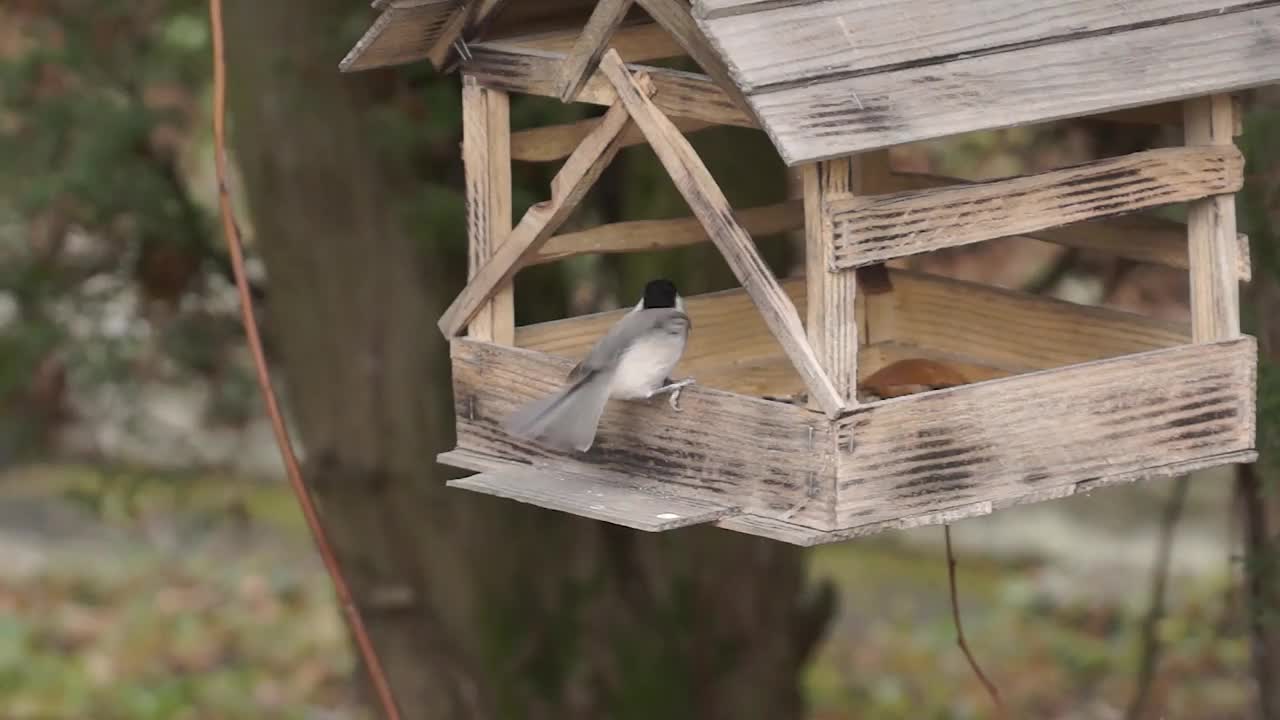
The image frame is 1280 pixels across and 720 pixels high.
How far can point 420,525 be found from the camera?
4.76 metres

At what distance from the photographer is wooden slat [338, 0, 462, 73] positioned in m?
2.79

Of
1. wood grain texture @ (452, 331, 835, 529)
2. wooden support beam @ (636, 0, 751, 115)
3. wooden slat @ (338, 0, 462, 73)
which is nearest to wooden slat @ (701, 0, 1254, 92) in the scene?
wooden support beam @ (636, 0, 751, 115)

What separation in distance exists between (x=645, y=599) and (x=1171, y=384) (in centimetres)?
257

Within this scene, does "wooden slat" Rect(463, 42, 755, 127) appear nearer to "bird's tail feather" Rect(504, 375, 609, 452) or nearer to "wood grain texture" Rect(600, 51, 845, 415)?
"wood grain texture" Rect(600, 51, 845, 415)

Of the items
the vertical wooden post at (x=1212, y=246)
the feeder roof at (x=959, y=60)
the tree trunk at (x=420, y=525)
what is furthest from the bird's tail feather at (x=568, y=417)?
the tree trunk at (x=420, y=525)

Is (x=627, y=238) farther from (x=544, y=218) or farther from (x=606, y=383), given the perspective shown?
(x=606, y=383)

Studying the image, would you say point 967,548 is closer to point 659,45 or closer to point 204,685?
point 204,685

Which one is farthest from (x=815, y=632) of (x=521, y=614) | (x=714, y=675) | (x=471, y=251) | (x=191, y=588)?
(x=191, y=588)

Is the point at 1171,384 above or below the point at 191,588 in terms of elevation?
above

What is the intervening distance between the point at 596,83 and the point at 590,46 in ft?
0.18

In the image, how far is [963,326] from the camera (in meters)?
3.19

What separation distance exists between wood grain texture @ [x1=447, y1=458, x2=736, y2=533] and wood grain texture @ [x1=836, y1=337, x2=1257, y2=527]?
0.70 feet

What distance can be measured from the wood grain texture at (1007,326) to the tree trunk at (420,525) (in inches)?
56.3

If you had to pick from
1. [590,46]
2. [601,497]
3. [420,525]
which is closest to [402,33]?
[590,46]
